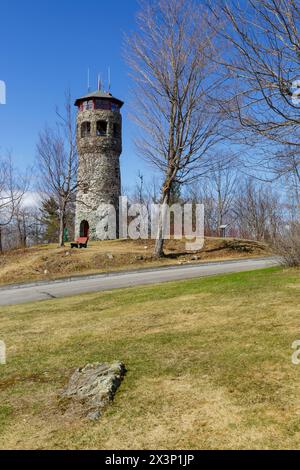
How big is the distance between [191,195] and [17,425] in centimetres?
5020

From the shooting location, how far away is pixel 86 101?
33500 mm

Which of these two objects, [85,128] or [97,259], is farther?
[85,128]

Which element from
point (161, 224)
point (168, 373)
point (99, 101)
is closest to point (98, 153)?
point (99, 101)

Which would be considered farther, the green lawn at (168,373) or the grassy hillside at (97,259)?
the grassy hillside at (97,259)

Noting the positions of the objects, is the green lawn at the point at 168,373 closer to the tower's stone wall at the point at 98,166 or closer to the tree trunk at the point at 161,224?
the tree trunk at the point at 161,224

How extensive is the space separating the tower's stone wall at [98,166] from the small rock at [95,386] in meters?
29.2

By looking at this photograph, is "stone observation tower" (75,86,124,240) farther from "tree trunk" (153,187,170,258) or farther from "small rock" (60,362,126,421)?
"small rock" (60,362,126,421)

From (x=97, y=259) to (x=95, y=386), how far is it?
54.8ft

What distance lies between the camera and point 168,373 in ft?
14.3

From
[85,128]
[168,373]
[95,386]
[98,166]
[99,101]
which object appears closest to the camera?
[95,386]

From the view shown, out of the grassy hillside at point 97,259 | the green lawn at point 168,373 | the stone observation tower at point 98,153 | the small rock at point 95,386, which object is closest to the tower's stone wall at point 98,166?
the stone observation tower at point 98,153

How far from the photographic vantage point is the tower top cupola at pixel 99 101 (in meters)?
33.1

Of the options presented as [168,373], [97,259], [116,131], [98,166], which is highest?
[116,131]

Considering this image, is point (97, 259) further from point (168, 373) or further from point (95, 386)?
point (95, 386)
